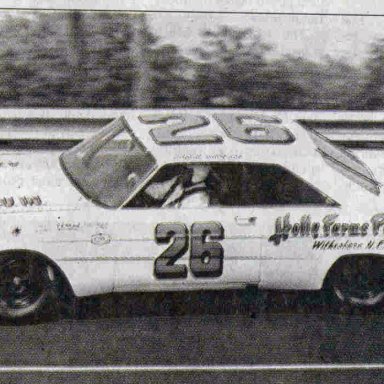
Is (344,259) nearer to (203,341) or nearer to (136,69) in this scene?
(203,341)

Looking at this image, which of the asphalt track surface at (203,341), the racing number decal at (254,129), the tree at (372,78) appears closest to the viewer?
the asphalt track surface at (203,341)

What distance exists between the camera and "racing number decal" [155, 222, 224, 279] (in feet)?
23.7

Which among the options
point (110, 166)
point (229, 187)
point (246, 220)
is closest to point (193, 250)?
point (246, 220)

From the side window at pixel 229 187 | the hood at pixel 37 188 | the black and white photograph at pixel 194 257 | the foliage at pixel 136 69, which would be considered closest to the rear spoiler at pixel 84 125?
the foliage at pixel 136 69

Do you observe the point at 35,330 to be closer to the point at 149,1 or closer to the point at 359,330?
the point at 359,330

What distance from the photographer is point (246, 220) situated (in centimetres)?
735

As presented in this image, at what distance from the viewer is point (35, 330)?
23.5ft

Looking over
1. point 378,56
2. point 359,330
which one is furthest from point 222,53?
point 359,330

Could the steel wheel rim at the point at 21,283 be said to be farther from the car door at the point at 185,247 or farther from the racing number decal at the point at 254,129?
the racing number decal at the point at 254,129

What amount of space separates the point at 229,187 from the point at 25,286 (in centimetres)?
175

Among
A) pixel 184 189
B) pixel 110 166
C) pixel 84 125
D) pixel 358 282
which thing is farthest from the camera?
pixel 84 125

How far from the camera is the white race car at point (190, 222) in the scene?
284 inches

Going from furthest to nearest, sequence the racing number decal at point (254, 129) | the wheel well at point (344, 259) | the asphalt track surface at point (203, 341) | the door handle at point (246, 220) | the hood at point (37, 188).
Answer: the racing number decal at point (254, 129), the wheel well at point (344, 259), the door handle at point (246, 220), the hood at point (37, 188), the asphalt track surface at point (203, 341)

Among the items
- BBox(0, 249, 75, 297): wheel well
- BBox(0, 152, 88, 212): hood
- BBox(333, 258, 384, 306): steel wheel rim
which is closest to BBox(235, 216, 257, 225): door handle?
BBox(333, 258, 384, 306): steel wheel rim
